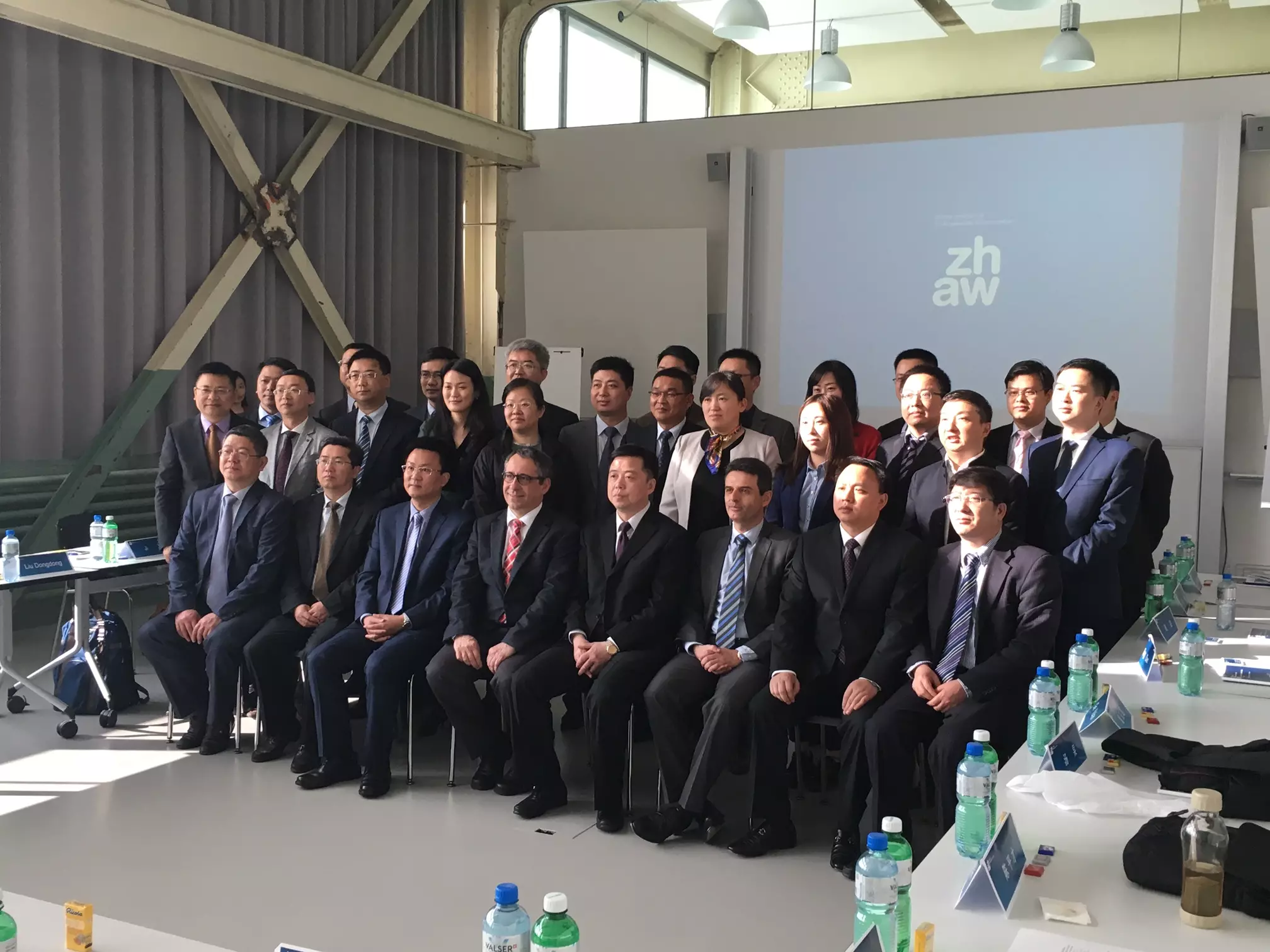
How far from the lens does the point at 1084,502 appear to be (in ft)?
13.8

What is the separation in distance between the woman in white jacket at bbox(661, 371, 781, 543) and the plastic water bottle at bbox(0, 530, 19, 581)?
268 cm

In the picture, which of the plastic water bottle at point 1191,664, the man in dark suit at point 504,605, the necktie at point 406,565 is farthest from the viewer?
the necktie at point 406,565

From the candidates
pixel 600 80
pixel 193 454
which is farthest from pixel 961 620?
pixel 600 80

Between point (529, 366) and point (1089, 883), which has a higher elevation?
point (529, 366)

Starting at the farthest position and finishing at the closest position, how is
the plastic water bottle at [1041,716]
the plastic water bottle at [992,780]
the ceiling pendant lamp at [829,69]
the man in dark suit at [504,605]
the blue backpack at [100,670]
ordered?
the ceiling pendant lamp at [829,69], the blue backpack at [100,670], the man in dark suit at [504,605], the plastic water bottle at [1041,716], the plastic water bottle at [992,780]

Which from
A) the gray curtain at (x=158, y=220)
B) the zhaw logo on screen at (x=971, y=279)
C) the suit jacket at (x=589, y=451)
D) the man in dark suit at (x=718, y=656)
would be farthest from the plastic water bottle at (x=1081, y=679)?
the gray curtain at (x=158, y=220)

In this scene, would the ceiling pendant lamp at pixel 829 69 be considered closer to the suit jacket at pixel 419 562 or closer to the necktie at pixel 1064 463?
the necktie at pixel 1064 463

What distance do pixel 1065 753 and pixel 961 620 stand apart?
101 cm

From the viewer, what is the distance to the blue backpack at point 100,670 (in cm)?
509

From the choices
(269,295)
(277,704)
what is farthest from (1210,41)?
(277,704)

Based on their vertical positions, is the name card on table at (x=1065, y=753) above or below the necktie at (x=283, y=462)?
below

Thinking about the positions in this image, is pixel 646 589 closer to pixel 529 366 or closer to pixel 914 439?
pixel 914 439

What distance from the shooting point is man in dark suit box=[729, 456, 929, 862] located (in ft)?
12.4

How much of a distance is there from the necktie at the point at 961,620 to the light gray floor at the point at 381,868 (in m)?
0.74
